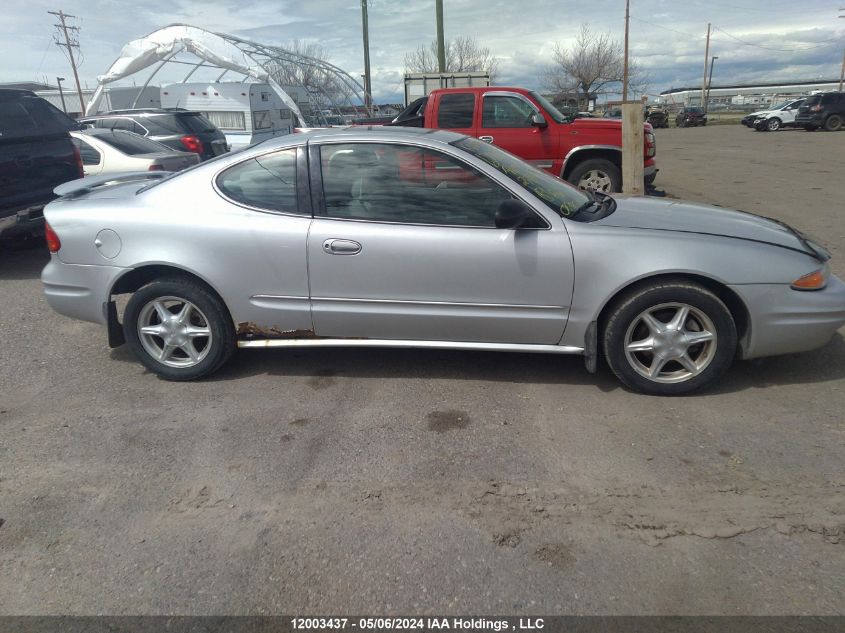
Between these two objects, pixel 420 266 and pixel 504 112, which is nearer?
pixel 420 266

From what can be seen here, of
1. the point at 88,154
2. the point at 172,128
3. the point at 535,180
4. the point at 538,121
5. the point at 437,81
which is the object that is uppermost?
the point at 437,81

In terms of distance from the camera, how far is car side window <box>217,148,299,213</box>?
4.09 m

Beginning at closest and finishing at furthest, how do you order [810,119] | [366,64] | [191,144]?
[191,144]
[366,64]
[810,119]

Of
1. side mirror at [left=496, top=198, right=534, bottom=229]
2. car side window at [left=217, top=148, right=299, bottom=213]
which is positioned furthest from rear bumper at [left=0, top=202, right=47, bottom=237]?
side mirror at [left=496, top=198, right=534, bottom=229]

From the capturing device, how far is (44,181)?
7.29 m

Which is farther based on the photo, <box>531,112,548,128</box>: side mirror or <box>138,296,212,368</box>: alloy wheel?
Result: <box>531,112,548,128</box>: side mirror

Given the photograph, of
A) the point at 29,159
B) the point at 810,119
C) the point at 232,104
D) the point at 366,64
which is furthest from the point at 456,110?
the point at 810,119

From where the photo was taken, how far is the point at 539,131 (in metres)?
9.80

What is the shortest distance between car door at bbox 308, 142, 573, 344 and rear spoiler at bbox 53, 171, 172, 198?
4.66 ft

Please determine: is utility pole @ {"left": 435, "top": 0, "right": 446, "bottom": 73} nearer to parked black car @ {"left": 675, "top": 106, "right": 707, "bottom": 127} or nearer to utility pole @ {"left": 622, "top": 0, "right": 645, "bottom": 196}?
utility pole @ {"left": 622, "top": 0, "right": 645, "bottom": 196}

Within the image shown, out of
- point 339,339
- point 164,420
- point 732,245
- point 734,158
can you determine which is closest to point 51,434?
point 164,420

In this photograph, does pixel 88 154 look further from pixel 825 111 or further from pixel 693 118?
pixel 693 118

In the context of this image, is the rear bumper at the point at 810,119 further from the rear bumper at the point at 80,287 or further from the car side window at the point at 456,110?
the rear bumper at the point at 80,287

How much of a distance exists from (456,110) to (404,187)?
6.56 metres
